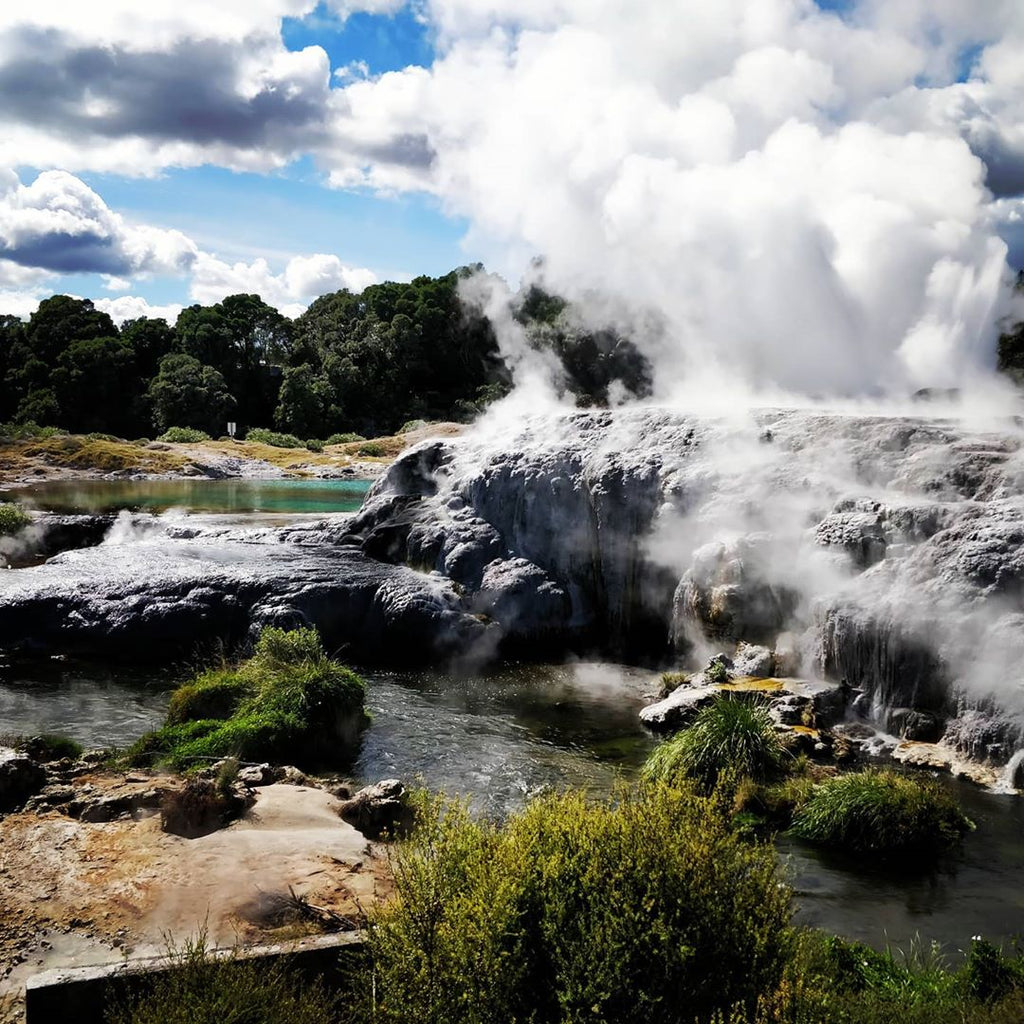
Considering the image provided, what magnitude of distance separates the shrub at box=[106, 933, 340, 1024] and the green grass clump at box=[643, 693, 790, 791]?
6.43 meters

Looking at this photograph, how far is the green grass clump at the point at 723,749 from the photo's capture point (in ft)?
37.3

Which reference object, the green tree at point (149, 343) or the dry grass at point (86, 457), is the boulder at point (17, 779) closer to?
the dry grass at point (86, 457)

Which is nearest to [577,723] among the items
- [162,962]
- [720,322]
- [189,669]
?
[189,669]

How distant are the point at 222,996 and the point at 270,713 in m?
7.81

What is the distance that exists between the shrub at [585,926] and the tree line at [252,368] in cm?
5884

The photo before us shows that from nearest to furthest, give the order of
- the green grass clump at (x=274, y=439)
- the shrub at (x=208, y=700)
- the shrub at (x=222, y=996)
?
the shrub at (x=222, y=996), the shrub at (x=208, y=700), the green grass clump at (x=274, y=439)

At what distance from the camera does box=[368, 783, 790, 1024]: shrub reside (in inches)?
189

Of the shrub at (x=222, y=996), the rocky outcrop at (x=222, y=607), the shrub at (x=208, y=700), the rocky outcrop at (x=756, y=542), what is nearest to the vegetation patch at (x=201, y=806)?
the shrub at (x=222, y=996)

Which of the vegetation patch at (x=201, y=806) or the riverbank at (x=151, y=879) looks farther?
the vegetation patch at (x=201, y=806)

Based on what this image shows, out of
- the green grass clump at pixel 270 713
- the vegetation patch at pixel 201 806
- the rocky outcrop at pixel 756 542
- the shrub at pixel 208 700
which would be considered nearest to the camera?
the vegetation patch at pixel 201 806

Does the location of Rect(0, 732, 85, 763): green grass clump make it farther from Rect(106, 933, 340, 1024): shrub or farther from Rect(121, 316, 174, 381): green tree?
Rect(121, 316, 174, 381): green tree

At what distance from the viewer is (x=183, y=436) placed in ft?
211

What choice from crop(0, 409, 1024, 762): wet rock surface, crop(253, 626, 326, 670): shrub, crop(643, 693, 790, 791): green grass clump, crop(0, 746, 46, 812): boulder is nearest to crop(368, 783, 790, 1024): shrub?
crop(643, 693, 790, 791): green grass clump

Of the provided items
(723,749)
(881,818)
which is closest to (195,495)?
(723,749)
